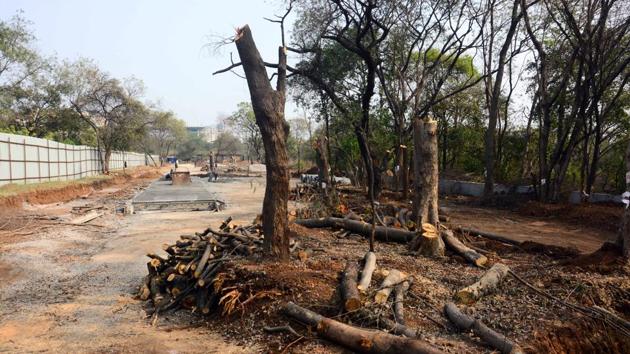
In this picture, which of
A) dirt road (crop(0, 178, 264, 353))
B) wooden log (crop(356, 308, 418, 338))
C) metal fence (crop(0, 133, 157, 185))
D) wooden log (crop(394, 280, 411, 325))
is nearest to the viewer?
wooden log (crop(356, 308, 418, 338))

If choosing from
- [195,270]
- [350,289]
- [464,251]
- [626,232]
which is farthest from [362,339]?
[626,232]

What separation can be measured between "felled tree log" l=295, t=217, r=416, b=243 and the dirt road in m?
3.88

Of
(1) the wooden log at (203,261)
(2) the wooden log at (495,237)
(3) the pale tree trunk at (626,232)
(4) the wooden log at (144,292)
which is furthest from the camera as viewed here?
(2) the wooden log at (495,237)

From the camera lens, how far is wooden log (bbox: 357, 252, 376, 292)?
219 inches

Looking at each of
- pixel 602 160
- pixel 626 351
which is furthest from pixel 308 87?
pixel 626 351

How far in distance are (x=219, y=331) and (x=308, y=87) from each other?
1761cm

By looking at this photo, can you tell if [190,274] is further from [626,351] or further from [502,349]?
[626,351]

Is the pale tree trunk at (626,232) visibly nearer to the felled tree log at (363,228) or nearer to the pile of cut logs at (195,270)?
the felled tree log at (363,228)

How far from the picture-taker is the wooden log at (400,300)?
4.84 meters

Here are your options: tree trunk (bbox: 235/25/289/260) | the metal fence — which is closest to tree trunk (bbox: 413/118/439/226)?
tree trunk (bbox: 235/25/289/260)

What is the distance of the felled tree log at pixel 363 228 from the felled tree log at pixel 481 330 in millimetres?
3878

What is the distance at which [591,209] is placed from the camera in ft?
49.5

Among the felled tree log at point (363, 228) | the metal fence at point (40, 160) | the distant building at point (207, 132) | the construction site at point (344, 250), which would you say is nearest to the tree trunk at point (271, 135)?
the construction site at point (344, 250)

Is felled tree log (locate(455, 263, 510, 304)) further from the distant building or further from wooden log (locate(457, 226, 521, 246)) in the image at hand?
the distant building
